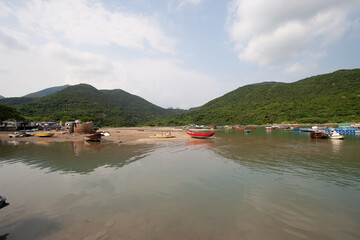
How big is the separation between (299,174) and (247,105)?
118 metres

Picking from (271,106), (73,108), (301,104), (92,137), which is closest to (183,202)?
(92,137)

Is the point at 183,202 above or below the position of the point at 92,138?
below

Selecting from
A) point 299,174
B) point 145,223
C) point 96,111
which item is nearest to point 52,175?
point 145,223

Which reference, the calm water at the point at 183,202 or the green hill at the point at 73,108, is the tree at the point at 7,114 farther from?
the calm water at the point at 183,202

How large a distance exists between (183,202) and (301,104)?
111 meters

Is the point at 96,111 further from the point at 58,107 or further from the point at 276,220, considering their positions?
the point at 276,220

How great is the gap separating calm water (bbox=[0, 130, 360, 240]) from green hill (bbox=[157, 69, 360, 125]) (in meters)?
84.7

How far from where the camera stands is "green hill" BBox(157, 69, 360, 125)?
7903 cm

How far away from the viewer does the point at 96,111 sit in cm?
11631

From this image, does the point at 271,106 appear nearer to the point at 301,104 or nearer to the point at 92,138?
the point at 301,104

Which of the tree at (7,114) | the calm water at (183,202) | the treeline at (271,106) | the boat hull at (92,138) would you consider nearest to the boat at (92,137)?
the boat hull at (92,138)

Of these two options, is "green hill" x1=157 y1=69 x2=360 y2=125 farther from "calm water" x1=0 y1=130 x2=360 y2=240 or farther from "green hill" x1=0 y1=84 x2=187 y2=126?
"calm water" x1=0 y1=130 x2=360 y2=240

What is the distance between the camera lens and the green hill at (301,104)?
259 ft

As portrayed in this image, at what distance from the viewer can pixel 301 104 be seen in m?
95.5
